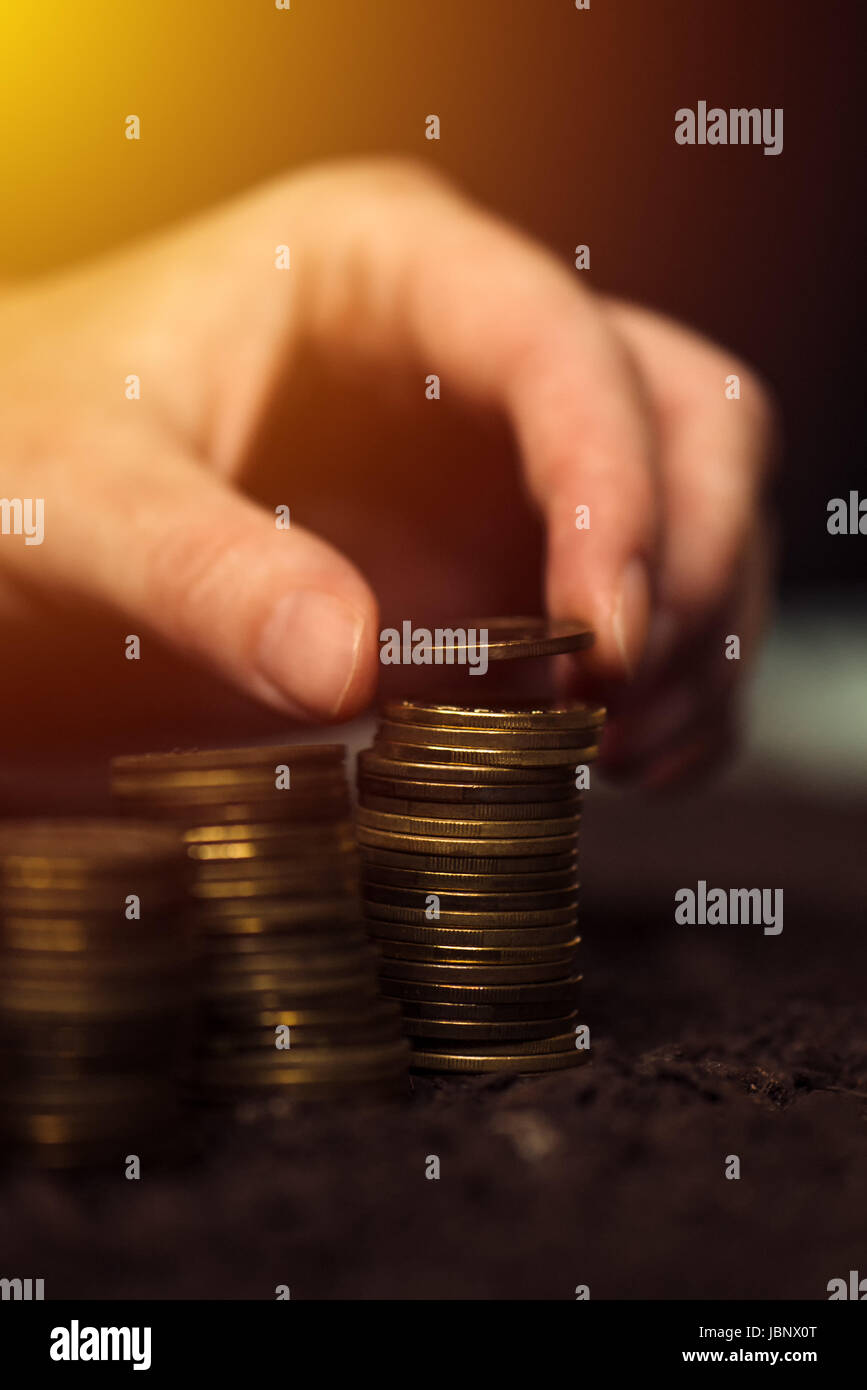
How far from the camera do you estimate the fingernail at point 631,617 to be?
204cm

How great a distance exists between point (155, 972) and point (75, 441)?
83 centimetres

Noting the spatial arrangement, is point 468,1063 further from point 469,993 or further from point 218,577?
point 218,577

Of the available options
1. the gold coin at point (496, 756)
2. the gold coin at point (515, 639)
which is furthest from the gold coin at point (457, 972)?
the gold coin at point (515, 639)

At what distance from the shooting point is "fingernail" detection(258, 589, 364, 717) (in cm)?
160

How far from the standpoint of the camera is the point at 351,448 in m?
3.10

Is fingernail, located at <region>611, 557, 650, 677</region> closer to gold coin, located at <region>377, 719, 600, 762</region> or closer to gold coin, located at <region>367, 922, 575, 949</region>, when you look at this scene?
gold coin, located at <region>377, 719, 600, 762</region>

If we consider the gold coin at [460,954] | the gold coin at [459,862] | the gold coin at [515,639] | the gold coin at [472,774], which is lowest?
the gold coin at [460,954]

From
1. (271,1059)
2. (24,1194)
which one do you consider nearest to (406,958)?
(271,1059)

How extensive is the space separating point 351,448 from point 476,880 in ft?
5.20

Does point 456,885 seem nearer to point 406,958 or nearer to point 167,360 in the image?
point 406,958

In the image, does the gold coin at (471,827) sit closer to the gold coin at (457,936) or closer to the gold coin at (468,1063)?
the gold coin at (457,936)

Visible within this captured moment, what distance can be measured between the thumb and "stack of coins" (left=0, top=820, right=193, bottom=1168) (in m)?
0.31

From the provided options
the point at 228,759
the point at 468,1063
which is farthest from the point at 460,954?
the point at 228,759

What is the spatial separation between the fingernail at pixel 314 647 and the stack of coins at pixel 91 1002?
0.97ft
